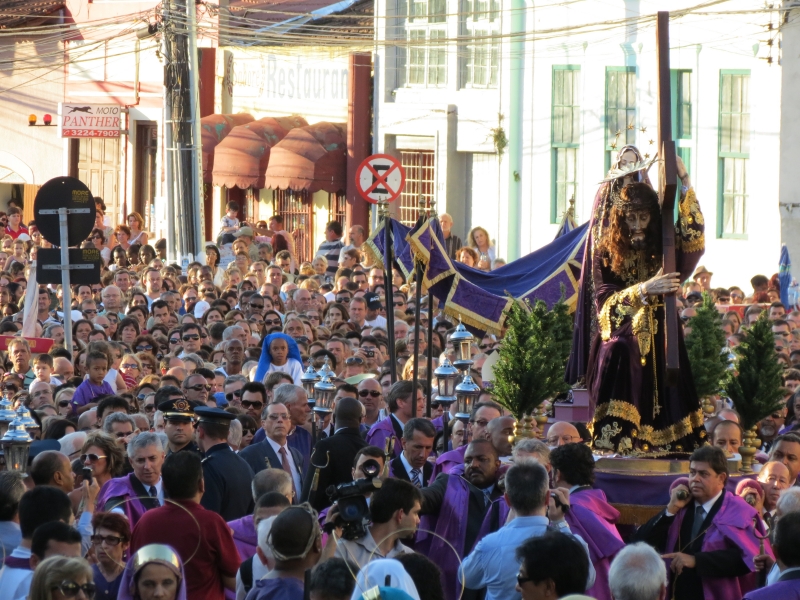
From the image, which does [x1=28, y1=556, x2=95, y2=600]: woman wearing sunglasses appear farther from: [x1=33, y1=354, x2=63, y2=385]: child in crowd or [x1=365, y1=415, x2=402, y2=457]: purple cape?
[x1=33, y1=354, x2=63, y2=385]: child in crowd

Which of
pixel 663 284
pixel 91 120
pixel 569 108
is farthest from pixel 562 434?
pixel 91 120

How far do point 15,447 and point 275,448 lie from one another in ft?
6.17

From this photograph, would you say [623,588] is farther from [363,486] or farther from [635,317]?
[635,317]

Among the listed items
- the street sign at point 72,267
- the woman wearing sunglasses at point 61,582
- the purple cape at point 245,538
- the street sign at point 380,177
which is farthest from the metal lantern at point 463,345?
the street sign at point 380,177

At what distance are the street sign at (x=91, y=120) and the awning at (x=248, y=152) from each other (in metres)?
4.53

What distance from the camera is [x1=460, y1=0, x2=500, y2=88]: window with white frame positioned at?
96.3 ft

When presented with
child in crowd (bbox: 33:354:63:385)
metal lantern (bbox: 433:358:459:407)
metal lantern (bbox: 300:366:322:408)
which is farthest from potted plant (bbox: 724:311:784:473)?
child in crowd (bbox: 33:354:63:385)

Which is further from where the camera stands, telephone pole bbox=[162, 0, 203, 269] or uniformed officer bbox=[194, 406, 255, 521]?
telephone pole bbox=[162, 0, 203, 269]

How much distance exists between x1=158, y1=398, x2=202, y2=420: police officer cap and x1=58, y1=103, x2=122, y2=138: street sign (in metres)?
28.6

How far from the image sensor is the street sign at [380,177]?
19.3 meters

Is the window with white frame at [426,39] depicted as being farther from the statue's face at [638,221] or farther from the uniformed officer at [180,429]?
the uniformed officer at [180,429]

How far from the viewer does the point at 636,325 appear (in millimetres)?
9758

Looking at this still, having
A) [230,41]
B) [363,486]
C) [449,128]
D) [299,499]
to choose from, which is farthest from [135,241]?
[363,486]

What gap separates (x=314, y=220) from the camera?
3453cm
